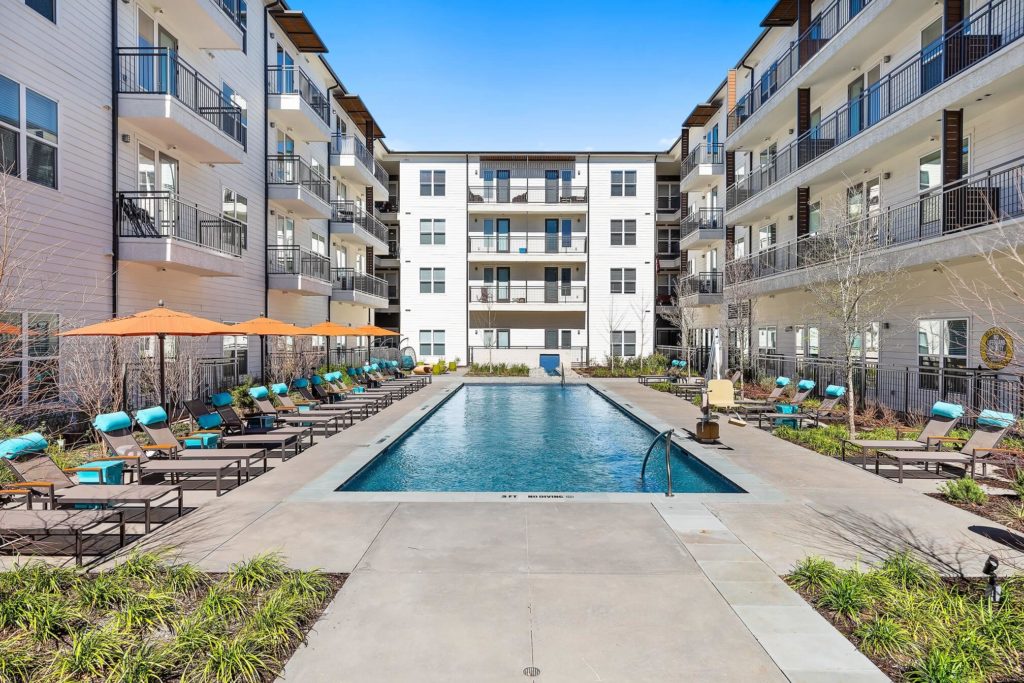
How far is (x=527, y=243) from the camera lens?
1575 inches

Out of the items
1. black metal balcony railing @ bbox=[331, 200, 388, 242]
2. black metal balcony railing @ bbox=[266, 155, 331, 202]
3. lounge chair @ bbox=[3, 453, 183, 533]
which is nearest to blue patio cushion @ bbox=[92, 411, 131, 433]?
lounge chair @ bbox=[3, 453, 183, 533]

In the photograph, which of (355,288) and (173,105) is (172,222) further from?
(355,288)

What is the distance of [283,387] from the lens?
16.2 meters

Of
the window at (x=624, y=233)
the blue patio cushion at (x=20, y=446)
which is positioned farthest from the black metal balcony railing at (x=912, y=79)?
the blue patio cushion at (x=20, y=446)

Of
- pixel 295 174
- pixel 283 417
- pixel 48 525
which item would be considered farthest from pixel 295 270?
pixel 48 525

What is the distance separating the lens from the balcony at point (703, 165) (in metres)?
32.3

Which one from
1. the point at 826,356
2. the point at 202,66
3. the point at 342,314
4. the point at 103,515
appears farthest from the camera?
the point at 342,314

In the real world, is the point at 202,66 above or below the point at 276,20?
below

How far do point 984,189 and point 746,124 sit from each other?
1525 centimetres

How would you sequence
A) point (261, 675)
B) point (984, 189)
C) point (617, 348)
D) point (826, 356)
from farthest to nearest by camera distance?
1. point (617, 348)
2. point (826, 356)
3. point (984, 189)
4. point (261, 675)

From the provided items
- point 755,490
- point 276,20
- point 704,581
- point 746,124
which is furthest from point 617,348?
point 704,581

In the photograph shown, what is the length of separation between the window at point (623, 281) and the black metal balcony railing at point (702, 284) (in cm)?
619

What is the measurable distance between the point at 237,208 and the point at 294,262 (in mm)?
3294

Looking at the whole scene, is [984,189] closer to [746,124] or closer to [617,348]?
[746,124]
